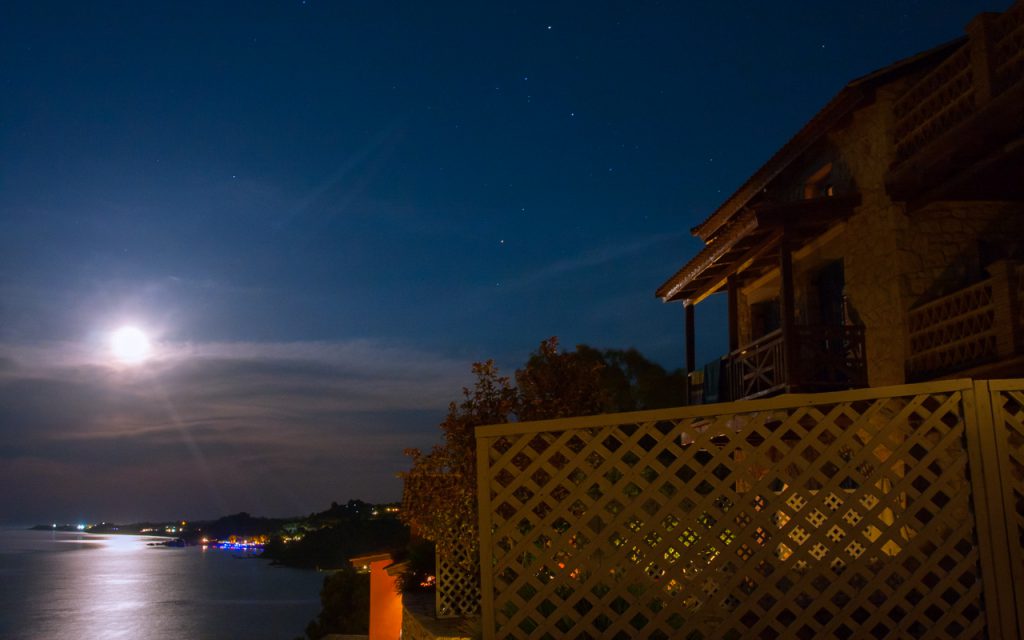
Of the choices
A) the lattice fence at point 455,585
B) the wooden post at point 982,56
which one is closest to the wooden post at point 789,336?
the wooden post at point 982,56

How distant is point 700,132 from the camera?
35844 millimetres

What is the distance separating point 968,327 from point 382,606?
1483 centimetres

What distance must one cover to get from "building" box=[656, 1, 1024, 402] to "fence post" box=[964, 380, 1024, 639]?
580 centimetres

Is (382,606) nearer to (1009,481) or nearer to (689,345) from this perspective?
(689,345)

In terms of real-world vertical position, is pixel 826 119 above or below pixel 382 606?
above

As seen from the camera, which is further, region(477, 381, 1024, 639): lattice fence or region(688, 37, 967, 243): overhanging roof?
region(688, 37, 967, 243): overhanging roof

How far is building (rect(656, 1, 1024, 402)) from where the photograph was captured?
1035 centimetres

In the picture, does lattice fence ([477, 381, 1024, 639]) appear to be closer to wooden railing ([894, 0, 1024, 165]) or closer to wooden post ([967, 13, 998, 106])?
wooden railing ([894, 0, 1024, 165])

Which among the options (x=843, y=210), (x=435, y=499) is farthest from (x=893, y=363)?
(x=435, y=499)

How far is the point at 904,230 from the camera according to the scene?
12117mm

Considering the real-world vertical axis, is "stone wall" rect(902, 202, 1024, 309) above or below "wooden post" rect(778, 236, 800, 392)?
above

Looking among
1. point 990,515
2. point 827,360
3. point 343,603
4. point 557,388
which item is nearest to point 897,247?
point 827,360

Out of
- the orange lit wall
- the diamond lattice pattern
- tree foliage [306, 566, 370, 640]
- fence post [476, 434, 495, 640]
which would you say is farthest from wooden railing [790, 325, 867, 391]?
tree foliage [306, 566, 370, 640]

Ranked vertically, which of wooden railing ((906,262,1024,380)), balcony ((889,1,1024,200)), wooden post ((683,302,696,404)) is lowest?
wooden railing ((906,262,1024,380))
